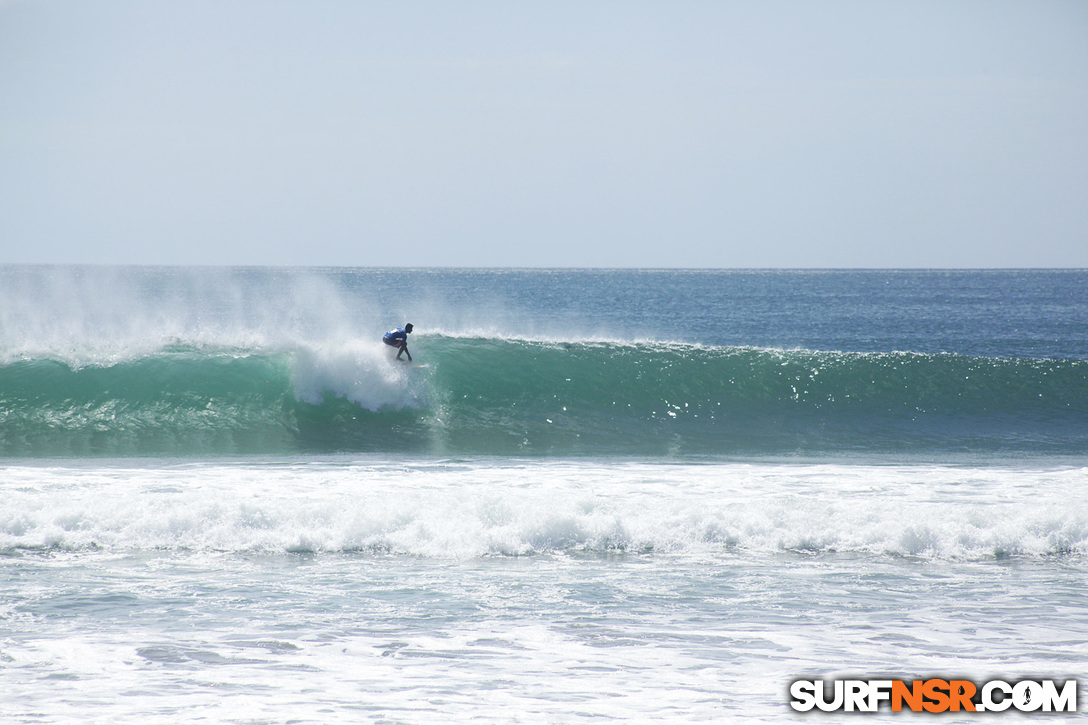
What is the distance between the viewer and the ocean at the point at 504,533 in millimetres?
4961

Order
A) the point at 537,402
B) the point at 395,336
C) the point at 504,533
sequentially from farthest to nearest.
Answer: the point at 537,402 → the point at 395,336 → the point at 504,533

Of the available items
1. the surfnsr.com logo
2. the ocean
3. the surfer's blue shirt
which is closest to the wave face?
the ocean

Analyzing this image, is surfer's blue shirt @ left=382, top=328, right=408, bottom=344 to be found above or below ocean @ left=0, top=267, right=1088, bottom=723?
above

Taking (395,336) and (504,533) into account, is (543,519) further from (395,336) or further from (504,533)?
(395,336)

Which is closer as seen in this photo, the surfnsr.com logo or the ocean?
the surfnsr.com logo

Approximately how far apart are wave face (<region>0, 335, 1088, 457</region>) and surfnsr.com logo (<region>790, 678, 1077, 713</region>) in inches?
304

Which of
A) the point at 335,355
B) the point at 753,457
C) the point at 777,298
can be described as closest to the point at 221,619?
the point at 753,457

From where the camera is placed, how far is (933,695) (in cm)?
475

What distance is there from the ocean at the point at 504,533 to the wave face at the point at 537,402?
0.25 feet

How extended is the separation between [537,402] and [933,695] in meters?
11.2

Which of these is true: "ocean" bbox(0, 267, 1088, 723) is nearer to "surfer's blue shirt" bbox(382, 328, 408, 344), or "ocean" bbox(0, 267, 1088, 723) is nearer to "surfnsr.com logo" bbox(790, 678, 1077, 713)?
"surfnsr.com logo" bbox(790, 678, 1077, 713)

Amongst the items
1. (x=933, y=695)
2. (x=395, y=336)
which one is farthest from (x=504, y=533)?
(x=395, y=336)

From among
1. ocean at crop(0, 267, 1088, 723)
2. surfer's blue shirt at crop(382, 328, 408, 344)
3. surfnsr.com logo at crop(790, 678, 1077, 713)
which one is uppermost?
surfer's blue shirt at crop(382, 328, 408, 344)

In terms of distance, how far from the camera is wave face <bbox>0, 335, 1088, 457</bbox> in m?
13.4
